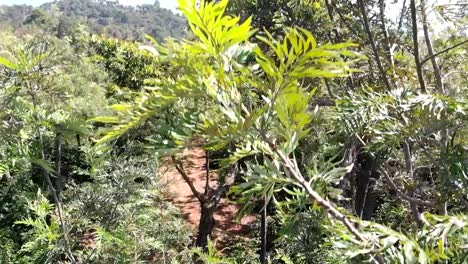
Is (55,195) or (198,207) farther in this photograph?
(198,207)

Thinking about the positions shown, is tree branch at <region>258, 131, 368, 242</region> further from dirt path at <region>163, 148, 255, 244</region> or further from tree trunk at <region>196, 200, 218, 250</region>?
dirt path at <region>163, 148, 255, 244</region>

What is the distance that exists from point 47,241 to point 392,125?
342cm

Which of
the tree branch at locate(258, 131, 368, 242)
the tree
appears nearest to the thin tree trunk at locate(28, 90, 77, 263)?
the tree

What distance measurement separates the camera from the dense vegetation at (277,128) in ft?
3.93

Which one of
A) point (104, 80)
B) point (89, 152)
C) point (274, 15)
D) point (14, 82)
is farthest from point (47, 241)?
point (104, 80)

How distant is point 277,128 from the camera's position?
4.22 feet

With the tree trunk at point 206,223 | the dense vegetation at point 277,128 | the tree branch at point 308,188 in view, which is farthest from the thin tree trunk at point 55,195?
the tree trunk at point 206,223

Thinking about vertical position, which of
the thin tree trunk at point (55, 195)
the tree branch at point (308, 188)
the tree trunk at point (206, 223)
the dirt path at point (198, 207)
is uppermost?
the tree branch at point (308, 188)

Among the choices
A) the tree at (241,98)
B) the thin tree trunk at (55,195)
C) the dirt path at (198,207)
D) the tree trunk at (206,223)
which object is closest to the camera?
the tree at (241,98)

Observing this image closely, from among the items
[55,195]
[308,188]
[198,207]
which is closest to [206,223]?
[198,207]

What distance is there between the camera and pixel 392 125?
1.90 m

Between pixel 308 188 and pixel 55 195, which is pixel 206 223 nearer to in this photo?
pixel 55 195

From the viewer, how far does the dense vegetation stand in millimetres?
1197

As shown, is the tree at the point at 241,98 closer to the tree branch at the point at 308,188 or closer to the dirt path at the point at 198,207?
the tree branch at the point at 308,188
